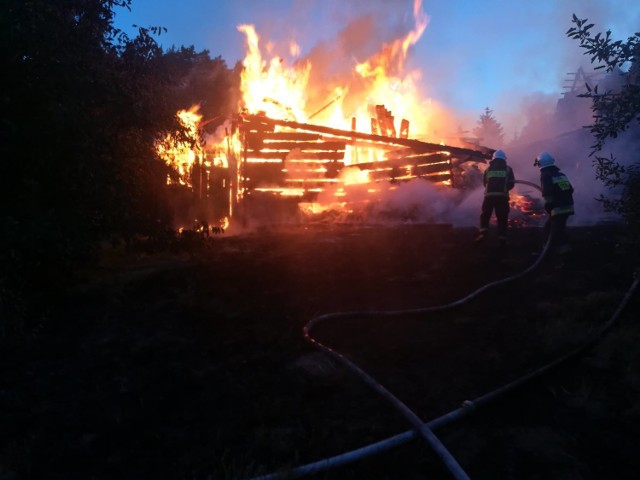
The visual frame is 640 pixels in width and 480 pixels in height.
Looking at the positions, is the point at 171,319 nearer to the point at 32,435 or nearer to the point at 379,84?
the point at 32,435

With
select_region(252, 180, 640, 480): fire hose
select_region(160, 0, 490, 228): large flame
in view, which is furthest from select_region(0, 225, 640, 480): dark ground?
select_region(160, 0, 490, 228): large flame

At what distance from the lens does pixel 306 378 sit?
4008 mm

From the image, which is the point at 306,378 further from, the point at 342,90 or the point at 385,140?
the point at 342,90

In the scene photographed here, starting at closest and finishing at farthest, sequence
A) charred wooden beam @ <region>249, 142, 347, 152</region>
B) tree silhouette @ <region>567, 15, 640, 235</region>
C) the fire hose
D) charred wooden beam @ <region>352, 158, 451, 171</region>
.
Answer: the fire hose, tree silhouette @ <region>567, 15, 640, 235</region>, charred wooden beam @ <region>249, 142, 347, 152</region>, charred wooden beam @ <region>352, 158, 451, 171</region>

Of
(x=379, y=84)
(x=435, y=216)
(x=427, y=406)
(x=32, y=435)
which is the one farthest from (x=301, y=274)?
(x=379, y=84)

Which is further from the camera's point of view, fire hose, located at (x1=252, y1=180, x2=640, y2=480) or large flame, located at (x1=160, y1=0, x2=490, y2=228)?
large flame, located at (x1=160, y1=0, x2=490, y2=228)

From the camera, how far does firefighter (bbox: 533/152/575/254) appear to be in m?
8.95

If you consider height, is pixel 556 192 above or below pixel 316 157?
below

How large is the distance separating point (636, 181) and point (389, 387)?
3.21 m

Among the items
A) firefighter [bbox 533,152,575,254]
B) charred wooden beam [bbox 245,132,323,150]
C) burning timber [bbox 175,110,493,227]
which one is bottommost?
firefighter [bbox 533,152,575,254]

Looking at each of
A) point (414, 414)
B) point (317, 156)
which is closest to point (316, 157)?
point (317, 156)

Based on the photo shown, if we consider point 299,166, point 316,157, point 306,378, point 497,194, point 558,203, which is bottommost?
point 306,378

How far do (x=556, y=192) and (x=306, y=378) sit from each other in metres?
7.37

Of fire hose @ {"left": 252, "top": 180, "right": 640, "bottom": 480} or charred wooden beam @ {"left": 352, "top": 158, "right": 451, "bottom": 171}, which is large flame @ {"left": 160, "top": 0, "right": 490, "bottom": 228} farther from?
fire hose @ {"left": 252, "top": 180, "right": 640, "bottom": 480}
